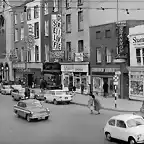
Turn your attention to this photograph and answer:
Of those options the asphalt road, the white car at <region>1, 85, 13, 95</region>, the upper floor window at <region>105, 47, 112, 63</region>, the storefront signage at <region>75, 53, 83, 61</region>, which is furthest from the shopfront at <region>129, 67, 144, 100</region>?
the white car at <region>1, 85, 13, 95</region>

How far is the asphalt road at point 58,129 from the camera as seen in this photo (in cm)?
1686

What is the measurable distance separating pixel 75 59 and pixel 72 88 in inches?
144

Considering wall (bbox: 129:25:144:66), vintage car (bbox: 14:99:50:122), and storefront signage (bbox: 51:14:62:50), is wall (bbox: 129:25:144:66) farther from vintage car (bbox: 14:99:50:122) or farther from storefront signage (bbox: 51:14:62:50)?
storefront signage (bbox: 51:14:62:50)

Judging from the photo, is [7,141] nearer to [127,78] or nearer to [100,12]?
[127,78]

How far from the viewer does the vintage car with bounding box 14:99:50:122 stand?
881 inches

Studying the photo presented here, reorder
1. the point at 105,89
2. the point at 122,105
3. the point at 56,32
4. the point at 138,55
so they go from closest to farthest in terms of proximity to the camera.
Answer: the point at 122,105 < the point at 138,55 < the point at 105,89 < the point at 56,32

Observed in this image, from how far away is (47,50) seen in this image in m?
49.2

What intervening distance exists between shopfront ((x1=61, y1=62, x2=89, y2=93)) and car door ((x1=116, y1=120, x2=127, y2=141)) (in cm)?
2352

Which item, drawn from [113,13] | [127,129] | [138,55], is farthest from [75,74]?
[127,129]

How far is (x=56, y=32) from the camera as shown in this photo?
44844 millimetres

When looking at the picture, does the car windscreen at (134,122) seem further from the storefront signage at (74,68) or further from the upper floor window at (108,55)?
the storefront signage at (74,68)

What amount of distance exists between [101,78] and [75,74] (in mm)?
5465

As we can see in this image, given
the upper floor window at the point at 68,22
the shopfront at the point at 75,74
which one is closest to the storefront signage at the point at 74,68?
the shopfront at the point at 75,74

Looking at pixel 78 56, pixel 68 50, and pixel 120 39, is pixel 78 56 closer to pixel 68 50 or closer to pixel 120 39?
pixel 68 50
